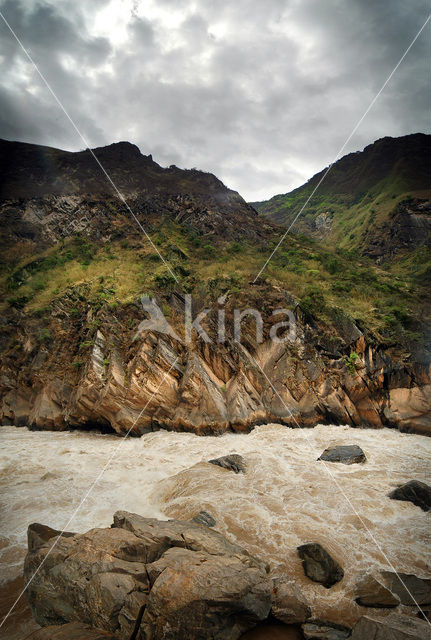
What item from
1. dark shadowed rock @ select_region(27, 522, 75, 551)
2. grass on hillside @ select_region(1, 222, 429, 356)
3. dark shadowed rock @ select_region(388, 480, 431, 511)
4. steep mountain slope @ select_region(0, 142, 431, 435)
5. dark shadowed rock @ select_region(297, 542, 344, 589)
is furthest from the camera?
grass on hillside @ select_region(1, 222, 429, 356)

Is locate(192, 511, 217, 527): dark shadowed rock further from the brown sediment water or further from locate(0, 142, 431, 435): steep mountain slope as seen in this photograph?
locate(0, 142, 431, 435): steep mountain slope

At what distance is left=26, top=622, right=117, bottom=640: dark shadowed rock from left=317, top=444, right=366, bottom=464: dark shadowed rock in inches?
318

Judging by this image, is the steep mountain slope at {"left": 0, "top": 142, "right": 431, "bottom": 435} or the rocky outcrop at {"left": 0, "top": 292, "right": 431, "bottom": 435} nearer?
the rocky outcrop at {"left": 0, "top": 292, "right": 431, "bottom": 435}

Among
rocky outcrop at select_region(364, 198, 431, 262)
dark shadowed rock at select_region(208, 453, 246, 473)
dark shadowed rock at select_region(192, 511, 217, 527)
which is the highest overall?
rocky outcrop at select_region(364, 198, 431, 262)

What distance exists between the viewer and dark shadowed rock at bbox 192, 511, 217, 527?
585 centimetres

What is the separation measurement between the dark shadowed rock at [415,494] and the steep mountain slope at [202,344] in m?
5.72

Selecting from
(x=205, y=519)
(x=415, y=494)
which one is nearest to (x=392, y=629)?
(x=205, y=519)

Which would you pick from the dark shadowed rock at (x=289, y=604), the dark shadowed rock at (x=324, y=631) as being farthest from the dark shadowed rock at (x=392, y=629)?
the dark shadowed rock at (x=289, y=604)

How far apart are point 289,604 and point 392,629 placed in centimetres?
136

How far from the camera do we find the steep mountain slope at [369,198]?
34.0 metres

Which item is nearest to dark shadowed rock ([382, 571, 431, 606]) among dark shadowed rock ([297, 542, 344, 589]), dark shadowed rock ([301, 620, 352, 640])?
dark shadowed rock ([297, 542, 344, 589])

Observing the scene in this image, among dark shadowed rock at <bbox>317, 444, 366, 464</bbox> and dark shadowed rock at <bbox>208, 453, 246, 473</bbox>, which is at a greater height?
dark shadowed rock at <bbox>317, 444, 366, 464</bbox>

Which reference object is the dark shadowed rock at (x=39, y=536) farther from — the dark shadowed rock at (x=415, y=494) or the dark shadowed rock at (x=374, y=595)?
the dark shadowed rock at (x=415, y=494)

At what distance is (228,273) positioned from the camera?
64.7ft
